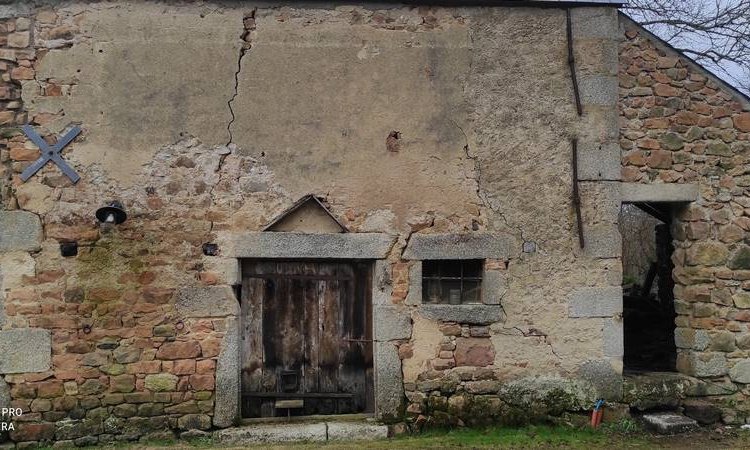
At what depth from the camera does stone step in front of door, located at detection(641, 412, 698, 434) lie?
553 cm

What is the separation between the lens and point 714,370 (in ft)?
19.3

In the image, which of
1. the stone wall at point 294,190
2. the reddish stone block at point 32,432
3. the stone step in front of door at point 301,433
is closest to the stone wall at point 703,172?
the stone wall at point 294,190

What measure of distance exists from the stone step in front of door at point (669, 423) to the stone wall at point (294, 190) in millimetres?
388

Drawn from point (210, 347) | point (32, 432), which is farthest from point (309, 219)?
point (32, 432)

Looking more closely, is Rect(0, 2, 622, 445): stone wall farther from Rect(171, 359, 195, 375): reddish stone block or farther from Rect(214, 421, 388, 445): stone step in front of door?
Rect(214, 421, 388, 445): stone step in front of door

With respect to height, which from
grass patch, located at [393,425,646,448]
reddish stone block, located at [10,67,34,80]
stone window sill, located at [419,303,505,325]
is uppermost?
reddish stone block, located at [10,67,34,80]

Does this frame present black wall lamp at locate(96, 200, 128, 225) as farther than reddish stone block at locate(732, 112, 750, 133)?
No

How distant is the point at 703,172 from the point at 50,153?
19.2 feet

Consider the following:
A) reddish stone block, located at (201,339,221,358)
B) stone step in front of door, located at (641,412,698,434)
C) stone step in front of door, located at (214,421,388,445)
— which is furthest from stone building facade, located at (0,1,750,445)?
stone step in front of door, located at (641,412,698,434)

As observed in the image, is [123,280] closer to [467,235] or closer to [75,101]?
[75,101]

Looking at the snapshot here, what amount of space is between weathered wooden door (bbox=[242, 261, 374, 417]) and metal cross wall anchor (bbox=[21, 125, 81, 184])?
5.62 ft

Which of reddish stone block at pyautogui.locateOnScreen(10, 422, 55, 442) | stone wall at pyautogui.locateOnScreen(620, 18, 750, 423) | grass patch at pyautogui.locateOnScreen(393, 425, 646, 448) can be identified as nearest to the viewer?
reddish stone block at pyautogui.locateOnScreen(10, 422, 55, 442)

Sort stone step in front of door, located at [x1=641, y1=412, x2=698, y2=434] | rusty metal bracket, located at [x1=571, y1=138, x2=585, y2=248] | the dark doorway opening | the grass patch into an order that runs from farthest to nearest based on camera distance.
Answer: the dark doorway opening
rusty metal bracket, located at [x1=571, y1=138, x2=585, y2=248]
stone step in front of door, located at [x1=641, y1=412, x2=698, y2=434]
the grass patch

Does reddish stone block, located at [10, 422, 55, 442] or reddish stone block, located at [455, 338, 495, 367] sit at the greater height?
reddish stone block, located at [455, 338, 495, 367]
